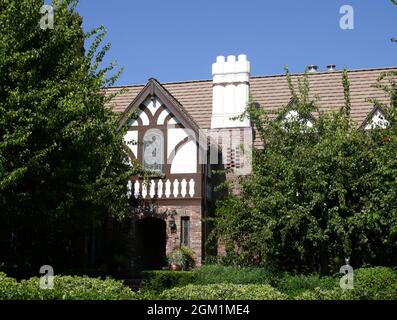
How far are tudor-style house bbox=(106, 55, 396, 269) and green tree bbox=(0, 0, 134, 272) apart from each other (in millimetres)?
2614

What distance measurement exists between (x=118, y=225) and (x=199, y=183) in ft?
12.3

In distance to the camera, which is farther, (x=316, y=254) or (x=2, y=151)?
(x=316, y=254)

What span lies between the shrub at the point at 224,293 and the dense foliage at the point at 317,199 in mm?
5202

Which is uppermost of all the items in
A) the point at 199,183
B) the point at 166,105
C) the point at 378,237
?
the point at 166,105

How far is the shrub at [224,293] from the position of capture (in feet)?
37.4

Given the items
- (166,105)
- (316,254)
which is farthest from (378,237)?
(166,105)

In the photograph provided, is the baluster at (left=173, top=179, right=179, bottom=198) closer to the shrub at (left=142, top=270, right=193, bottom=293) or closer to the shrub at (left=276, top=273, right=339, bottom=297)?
the shrub at (left=142, top=270, right=193, bottom=293)

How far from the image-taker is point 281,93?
2736 centimetres

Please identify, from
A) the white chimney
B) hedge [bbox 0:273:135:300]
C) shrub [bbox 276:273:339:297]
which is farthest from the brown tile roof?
hedge [bbox 0:273:135:300]

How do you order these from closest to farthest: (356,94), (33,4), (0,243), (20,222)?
Result: (33,4) < (20,222) < (0,243) < (356,94)

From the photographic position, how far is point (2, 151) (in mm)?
15008

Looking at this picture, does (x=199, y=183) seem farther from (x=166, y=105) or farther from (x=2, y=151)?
(x=2, y=151)

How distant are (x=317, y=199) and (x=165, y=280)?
5.65 meters

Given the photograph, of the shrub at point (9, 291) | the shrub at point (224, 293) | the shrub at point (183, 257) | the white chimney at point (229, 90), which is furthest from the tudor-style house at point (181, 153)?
the shrub at point (9, 291)
